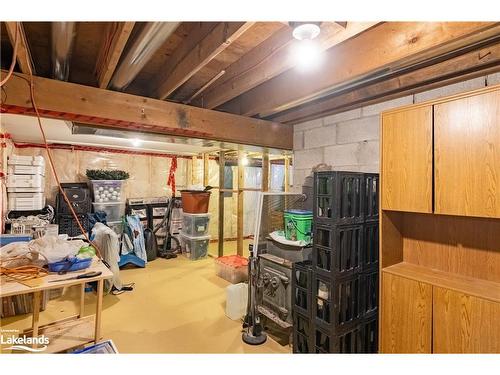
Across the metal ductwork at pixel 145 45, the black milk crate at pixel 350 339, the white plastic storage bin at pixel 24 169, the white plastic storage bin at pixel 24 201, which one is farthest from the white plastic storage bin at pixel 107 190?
the black milk crate at pixel 350 339

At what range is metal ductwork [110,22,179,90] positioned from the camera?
3.92 feet

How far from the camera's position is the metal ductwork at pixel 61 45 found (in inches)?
48.3

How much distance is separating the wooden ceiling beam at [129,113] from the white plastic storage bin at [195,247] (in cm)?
268

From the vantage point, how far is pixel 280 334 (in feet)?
8.16

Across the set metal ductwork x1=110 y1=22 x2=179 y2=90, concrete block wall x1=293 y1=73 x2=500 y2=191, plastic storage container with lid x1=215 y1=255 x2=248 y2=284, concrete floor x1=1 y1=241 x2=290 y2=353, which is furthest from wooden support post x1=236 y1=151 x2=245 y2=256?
metal ductwork x1=110 y1=22 x2=179 y2=90

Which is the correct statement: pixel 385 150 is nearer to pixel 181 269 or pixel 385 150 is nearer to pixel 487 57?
pixel 487 57

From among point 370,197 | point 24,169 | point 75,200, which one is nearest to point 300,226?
point 370,197

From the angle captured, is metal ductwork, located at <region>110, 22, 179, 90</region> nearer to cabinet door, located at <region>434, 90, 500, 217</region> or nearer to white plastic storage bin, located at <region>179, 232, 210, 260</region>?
cabinet door, located at <region>434, 90, 500, 217</region>

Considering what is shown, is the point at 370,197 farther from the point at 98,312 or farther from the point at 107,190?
the point at 107,190

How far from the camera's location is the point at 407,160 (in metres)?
1.82

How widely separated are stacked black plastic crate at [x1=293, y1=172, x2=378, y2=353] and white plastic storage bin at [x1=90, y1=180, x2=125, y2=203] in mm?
3834

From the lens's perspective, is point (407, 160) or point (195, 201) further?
point (195, 201)

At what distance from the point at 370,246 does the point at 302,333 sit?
0.89 metres

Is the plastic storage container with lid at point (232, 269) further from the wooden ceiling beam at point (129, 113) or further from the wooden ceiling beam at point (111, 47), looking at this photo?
the wooden ceiling beam at point (111, 47)
